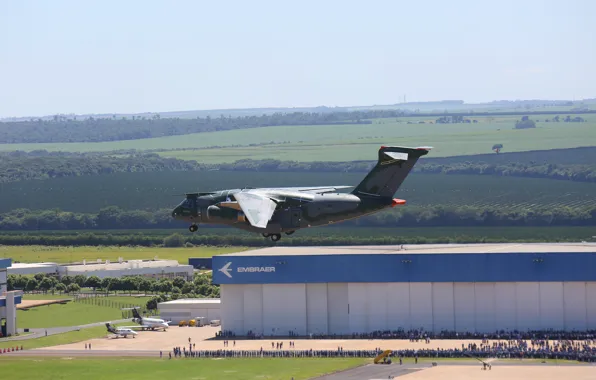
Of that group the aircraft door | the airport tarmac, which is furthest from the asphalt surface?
the aircraft door

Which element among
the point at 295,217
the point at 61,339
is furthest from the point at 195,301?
the point at 295,217

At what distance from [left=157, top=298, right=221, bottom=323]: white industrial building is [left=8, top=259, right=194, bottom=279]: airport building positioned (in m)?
36.7

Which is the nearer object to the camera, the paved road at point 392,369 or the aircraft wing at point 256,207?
the aircraft wing at point 256,207

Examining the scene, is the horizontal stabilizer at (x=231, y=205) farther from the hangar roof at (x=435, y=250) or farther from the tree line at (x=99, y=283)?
the tree line at (x=99, y=283)

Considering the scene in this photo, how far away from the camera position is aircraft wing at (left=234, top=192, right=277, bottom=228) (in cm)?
7612

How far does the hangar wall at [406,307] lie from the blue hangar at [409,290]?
0.10m

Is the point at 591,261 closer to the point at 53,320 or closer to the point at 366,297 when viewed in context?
the point at 366,297

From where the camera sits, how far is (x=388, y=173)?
87.8m

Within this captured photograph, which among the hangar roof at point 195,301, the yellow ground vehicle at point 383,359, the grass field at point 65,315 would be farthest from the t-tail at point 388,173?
the grass field at point 65,315

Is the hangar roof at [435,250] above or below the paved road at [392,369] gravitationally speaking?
above

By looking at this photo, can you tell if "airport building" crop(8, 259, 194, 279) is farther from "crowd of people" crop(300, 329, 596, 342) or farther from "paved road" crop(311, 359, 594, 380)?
"paved road" crop(311, 359, 594, 380)

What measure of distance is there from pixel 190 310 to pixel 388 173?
71.5 m

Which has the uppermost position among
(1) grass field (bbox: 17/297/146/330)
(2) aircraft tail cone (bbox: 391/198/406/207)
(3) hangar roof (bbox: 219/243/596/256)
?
(2) aircraft tail cone (bbox: 391/198/406/207)

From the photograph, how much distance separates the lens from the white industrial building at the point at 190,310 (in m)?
154
